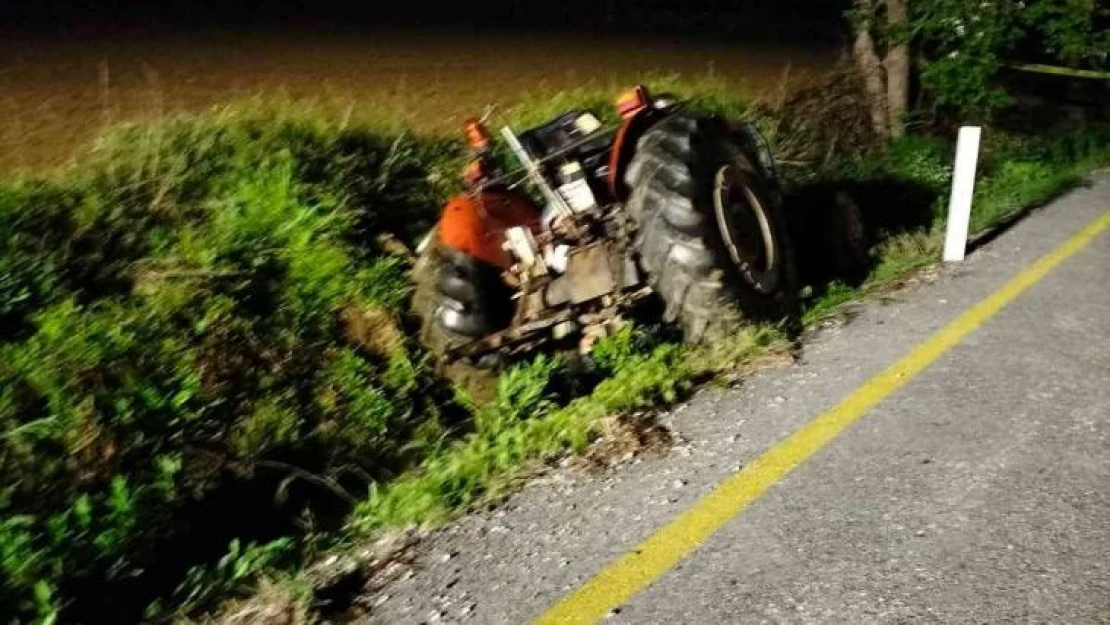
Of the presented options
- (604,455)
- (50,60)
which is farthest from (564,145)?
(50,60)

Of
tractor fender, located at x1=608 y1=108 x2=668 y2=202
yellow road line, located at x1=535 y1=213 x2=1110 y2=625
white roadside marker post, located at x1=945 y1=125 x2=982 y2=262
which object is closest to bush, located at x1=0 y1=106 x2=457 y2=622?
tractor fender, located at x1=608 y1=108 x2=668 y2=202

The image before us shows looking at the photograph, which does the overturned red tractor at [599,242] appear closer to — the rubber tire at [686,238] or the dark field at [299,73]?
the rubber tire at [686,238]

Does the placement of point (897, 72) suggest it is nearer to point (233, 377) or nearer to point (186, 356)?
point (233, 377)

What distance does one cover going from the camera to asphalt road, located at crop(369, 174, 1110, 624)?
288cm

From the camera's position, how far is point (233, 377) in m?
4.48

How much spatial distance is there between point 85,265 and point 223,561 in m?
1.94

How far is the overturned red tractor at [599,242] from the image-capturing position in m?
4.94

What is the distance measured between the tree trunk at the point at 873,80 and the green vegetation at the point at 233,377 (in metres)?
4.53

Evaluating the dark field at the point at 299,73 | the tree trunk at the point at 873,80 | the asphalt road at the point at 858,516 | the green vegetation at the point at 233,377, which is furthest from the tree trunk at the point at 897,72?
the asphalt road at the point at 858,516

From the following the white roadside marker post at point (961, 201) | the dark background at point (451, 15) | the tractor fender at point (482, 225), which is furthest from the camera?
the dark background at point (451, 15)

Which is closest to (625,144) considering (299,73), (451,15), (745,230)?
(745,230)

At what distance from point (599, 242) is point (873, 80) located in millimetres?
6669

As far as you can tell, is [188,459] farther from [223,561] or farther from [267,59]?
[267,59]

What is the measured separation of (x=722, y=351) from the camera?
482 centimetres
